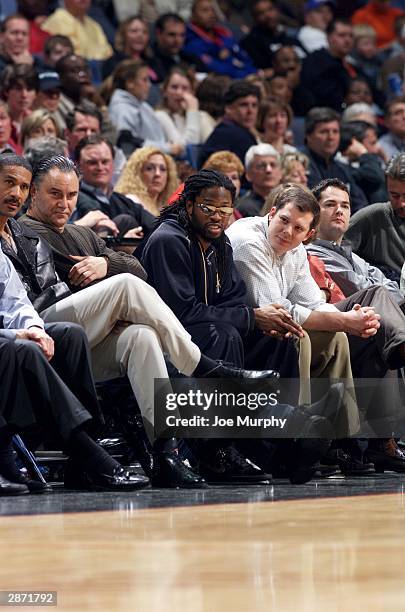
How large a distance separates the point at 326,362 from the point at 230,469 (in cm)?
64

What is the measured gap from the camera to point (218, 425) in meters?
4.35

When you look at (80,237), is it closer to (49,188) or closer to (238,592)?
(49,188)

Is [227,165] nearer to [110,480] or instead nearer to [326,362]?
[326,362]

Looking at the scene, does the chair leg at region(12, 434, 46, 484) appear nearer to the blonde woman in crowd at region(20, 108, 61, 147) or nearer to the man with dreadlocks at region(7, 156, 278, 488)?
the man with dreadlocks at region(7, 156, 278, 488)

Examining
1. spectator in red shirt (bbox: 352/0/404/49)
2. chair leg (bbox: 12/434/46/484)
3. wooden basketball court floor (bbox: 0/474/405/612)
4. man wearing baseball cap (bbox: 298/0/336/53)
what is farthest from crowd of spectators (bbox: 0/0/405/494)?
spectator in red shirt (bbox: 352/0/404/49)

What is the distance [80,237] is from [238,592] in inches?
98.2

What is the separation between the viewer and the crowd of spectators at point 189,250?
4133mm

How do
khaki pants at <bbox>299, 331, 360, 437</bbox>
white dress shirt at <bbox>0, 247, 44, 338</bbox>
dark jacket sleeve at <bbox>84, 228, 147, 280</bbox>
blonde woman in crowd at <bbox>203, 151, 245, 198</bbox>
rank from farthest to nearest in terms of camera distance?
blonde woman in crowd at <bbox>203, 151, 245, 198</bbox>
khaki pants at <bbox>299, 331, 360, 437</bbox>
dark jacket sleeve at <bbox>84, 228, 147, 280</bbox>
white dress shirt at <bbox>0, 247, 44, 338</bbox>

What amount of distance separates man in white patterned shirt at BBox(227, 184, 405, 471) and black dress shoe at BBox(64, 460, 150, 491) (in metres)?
1.05

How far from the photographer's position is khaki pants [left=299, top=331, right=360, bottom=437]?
4.67 metres

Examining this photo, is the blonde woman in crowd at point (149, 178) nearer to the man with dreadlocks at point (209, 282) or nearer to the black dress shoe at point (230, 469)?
the man with dreadlocks at point (209, 282)

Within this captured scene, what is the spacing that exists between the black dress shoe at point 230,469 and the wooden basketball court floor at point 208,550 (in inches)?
16.9

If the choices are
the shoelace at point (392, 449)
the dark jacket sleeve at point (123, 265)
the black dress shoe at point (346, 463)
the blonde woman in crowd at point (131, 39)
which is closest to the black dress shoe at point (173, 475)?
the dark jacket sleeve at point (123, 265)

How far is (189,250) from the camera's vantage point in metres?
4.54
